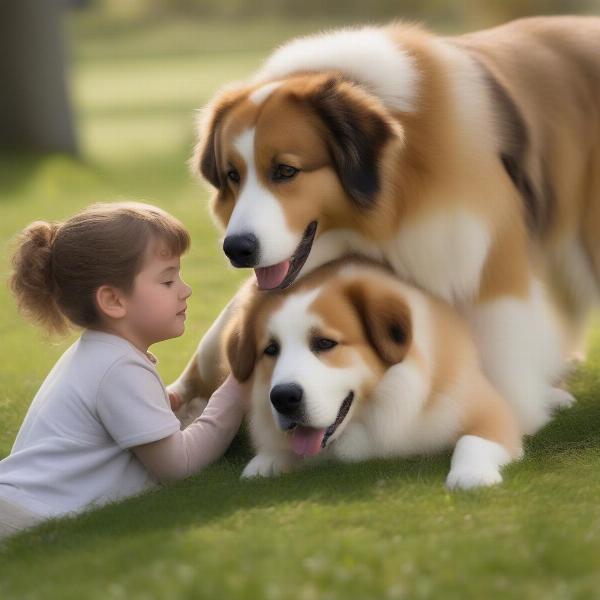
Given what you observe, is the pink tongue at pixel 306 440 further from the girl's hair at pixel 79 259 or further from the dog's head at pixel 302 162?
the girl's hair at pixel 79 259

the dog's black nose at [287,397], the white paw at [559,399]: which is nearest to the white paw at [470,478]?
the dog's black nose at [287,397]

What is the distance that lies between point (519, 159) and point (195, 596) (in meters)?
2.56

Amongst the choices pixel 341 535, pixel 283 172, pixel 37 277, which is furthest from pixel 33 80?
pixel 341 535

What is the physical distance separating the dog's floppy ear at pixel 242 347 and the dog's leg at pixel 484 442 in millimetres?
854

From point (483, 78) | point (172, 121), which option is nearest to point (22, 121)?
point (172, 121)

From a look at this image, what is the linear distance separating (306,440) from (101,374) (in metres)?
0.82

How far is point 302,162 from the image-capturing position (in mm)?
4465

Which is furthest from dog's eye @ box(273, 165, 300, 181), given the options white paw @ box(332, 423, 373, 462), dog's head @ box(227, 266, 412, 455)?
white paw @ box(332, 423, 373, 462)

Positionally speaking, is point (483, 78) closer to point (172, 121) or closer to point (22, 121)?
point (22, 121)

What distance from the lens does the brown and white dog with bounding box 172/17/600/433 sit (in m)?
4.47

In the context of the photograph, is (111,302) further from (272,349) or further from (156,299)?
(272,349)

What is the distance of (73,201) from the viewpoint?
527 inches

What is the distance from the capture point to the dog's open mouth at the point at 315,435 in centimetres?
430

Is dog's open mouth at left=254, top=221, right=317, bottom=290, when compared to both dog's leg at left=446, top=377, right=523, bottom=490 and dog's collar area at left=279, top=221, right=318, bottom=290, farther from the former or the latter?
dog's leg at left=446, top=377, right=523, bottom=490
